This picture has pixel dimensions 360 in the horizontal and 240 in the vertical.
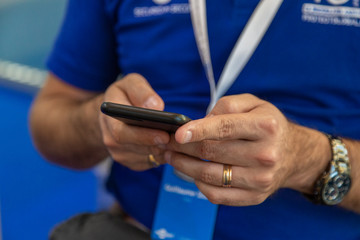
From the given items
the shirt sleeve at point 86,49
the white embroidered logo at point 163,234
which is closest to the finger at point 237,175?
the white embroidered logo at point 163,234

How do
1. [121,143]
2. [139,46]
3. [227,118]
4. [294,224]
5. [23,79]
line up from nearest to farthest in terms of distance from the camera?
[227,118] → [121,143] → [294,224] → [139,46] → [23,79]

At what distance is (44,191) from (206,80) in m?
1.54

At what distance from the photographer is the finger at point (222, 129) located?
1.55ft

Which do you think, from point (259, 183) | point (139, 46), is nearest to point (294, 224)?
point (259, 183)

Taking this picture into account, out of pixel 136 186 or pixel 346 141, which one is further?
pixel 136 186

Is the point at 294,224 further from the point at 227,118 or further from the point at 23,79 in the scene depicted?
the point at 23,79

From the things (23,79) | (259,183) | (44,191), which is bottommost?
(44,191)

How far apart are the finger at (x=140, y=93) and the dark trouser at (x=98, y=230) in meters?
0.35

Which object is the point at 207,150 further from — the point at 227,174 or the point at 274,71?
the point at 274,71

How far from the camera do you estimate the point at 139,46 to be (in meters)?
0.86

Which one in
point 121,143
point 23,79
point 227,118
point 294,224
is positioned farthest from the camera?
point 23,79

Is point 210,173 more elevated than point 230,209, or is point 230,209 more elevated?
point 210,173

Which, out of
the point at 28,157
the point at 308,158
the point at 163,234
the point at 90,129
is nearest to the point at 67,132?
the point at 90,129

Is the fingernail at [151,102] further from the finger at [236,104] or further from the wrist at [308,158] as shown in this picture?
the wrist at [308,158]
